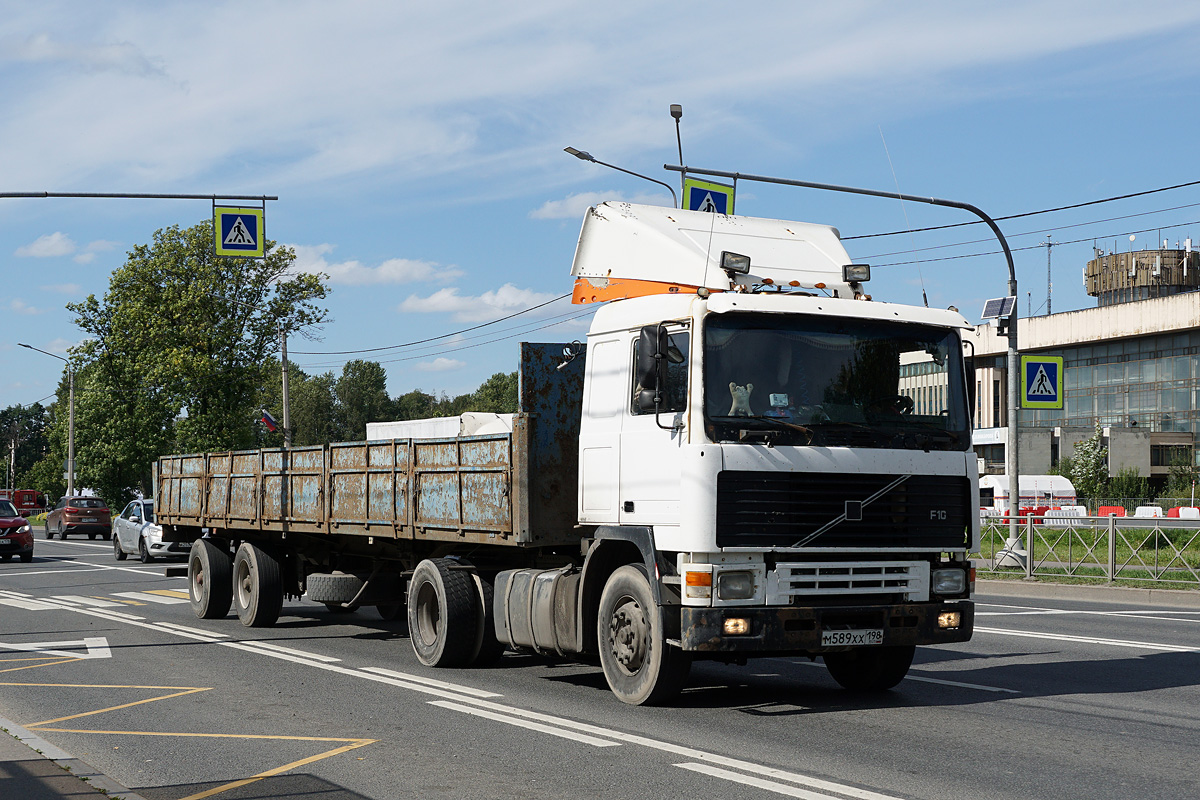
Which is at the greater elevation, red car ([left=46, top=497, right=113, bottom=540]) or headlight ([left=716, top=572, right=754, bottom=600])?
headlight ([left=716, top=572, right=754, bottom=600])

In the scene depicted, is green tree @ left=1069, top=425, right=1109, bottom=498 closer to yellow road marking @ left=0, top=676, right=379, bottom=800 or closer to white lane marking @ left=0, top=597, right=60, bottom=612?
white lane marking @ left=0, top=597, right=60, bottom=612

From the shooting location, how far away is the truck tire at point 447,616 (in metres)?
11.1

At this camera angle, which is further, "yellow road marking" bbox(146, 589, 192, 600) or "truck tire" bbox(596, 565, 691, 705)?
"yellow road marking" bbox(146, 589, 192, 600)

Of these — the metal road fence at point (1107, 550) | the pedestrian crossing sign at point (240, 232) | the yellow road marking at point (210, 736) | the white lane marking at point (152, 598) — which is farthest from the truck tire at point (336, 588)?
the metal road fence at point (1107, 550)

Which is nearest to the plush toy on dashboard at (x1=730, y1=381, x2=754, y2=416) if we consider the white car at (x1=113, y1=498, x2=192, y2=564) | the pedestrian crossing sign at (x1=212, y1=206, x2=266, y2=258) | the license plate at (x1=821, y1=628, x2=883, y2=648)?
the license plate at (x1=821, y1=628, x2=883, y2=648)

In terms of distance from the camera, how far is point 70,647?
1326cm

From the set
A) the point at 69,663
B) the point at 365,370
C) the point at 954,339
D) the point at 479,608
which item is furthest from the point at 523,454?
the point at 365,370

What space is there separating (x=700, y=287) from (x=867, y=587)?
2.41 meters

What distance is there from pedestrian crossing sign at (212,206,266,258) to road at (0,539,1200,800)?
25.3ft

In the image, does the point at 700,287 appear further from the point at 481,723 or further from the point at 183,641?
the point at 183,641

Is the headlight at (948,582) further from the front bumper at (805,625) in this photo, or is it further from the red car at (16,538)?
the red car at (16,538)

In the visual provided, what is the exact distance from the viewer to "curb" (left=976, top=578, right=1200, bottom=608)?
1933 cm

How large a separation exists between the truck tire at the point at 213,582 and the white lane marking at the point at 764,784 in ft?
35.3

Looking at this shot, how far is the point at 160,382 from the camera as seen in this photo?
50375mm
